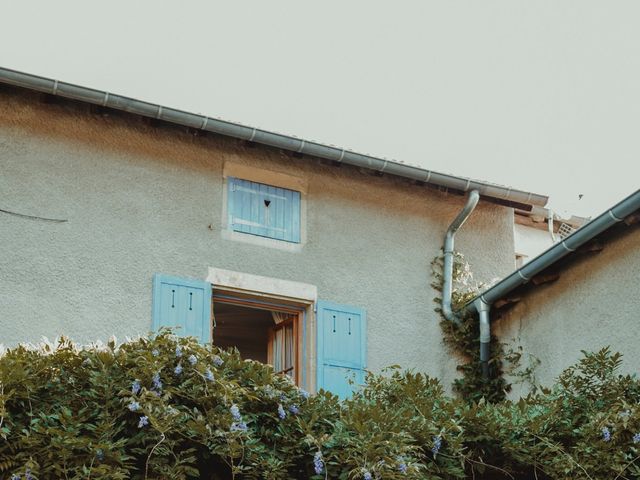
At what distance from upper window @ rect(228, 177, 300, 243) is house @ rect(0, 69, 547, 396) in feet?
0.04

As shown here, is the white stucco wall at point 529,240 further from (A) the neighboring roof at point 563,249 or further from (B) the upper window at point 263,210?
(B) the upper window at point 263,210

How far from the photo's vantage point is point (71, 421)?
5.53 metres

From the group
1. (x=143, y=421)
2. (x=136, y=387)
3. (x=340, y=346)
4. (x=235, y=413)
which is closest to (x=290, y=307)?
(x=340, y=346)

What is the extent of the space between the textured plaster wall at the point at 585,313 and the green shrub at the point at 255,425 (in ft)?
6.73

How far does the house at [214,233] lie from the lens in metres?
8.95

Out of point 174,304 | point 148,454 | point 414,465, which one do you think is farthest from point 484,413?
point 174,304

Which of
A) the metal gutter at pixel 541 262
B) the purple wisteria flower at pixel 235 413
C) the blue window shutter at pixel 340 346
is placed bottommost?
the purple wisteria flower at pixel 235 413

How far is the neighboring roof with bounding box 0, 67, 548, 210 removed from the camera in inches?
349

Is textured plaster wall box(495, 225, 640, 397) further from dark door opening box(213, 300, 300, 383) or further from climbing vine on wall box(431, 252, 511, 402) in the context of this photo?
dark door opening box(213, 300, 300, 383)

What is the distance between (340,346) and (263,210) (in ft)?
4.71

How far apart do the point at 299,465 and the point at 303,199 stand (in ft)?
14.5

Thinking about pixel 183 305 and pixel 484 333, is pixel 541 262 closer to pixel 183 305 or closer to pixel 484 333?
pixel 484 333

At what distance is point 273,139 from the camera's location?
9.68m

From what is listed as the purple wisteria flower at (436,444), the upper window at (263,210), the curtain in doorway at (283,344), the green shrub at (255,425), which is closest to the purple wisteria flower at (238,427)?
the green shrub at (255,425)
